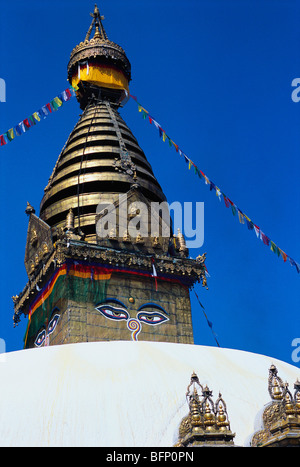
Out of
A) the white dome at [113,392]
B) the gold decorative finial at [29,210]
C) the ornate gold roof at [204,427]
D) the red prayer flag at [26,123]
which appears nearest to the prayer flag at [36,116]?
the red prayer flag at [26,123]

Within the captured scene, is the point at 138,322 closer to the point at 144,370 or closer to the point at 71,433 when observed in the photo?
the point at 144,370

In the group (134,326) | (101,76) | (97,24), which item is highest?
(97,24)

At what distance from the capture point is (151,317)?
1922 centimetres

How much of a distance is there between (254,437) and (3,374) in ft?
13.6

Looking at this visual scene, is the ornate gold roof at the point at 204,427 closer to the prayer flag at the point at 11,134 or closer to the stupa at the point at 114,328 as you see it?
the stupa at the point at 114,328

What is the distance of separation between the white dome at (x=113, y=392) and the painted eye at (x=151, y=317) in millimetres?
8162

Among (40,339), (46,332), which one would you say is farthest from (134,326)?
(40,339)

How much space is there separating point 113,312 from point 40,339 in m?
2.92

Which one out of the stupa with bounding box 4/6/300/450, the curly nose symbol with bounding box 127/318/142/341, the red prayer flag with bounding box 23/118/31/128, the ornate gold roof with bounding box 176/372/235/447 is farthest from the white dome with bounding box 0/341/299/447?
the red prayer flag with bounding box 23/118/31/128

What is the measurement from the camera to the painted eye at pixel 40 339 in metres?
19.4

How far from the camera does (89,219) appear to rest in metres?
20.7

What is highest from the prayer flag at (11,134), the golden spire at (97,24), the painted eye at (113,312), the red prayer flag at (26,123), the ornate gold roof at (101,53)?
the golden spire at (97,24)

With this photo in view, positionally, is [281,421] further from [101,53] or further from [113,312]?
[101,53]
